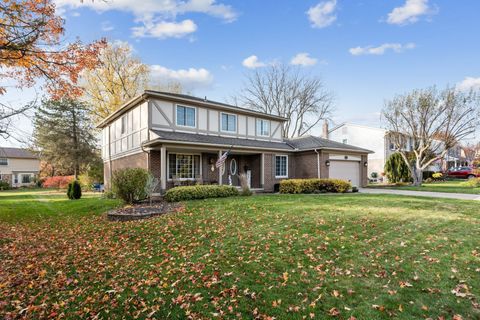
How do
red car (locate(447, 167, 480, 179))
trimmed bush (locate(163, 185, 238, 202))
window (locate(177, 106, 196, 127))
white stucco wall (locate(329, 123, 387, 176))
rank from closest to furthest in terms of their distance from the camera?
trimmed bush (locate(163, 185, 238, 202)), window (locate(177, 106, 196, 127)), white stucco wall (locate(329, 123, 387, 176)), red car (locate(447, 167, 480, 179))

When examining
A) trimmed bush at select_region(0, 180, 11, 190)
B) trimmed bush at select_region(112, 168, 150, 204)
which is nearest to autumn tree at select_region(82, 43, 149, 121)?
trimmed bush at select_region(0, 180, 11, 190)

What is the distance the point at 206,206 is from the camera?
10.5 meters

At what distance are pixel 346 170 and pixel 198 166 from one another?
1126 cm

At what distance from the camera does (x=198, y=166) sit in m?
16.7

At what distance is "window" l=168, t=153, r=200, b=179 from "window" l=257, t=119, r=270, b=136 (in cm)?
553

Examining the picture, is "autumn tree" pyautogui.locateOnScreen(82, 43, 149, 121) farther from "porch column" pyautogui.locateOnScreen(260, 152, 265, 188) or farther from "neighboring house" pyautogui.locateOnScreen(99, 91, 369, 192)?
"porch column" pyautogui.locateOnScreen(260, 152, 265, 188)

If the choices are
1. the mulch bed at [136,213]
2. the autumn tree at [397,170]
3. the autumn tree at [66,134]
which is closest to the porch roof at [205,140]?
the mulch bed at [136,213]

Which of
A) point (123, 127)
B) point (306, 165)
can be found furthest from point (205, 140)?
point (306, 165)

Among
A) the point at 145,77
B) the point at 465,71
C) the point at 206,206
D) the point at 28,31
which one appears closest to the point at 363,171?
the point at 465,71

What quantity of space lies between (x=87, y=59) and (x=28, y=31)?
2.96 m

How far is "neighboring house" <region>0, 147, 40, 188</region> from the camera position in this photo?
38.5m

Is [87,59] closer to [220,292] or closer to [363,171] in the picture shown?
[220,292]

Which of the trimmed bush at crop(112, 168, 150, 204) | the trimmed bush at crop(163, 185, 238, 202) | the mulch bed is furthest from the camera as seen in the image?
the trimmed bush at crop(163, 185, 238, 202)

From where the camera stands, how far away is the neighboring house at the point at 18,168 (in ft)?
126
